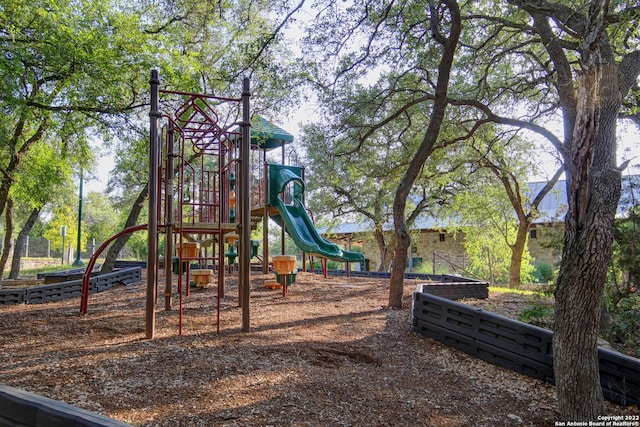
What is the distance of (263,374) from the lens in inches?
147

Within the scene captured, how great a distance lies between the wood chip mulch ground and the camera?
10.1ft

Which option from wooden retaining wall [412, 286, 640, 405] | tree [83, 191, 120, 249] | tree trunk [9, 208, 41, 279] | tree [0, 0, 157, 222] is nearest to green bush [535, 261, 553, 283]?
wooden retaining wall [412, 286, 640, 405]

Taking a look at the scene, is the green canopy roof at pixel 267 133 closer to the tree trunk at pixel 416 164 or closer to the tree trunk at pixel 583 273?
the tree trunk at pixel 416 164

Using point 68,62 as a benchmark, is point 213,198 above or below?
below

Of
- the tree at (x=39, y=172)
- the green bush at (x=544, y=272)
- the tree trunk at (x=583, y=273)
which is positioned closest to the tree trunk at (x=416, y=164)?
the tree trunk at (x=583, y=273)

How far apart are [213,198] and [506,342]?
626 cm

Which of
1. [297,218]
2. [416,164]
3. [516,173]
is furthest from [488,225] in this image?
[416,164]

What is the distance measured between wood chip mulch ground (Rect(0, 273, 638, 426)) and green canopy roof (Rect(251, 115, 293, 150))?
6.99 meters

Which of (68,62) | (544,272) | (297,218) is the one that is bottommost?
(544,272)

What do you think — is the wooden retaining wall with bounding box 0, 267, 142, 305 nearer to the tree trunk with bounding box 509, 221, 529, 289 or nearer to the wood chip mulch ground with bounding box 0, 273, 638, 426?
the wood chip mulch ground with bounding box 0, 273, 638, 426

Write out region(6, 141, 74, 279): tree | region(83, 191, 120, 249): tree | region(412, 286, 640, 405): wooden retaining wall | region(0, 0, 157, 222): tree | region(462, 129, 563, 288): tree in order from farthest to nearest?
region(83, 191, 120, 249): tree < region(462, 129, 563, 288): tree < region(6, 141, 74, 279): tree < region(0, 0, 157, 222): tree < region(412, 286, 640, 405): wooden retaining wall

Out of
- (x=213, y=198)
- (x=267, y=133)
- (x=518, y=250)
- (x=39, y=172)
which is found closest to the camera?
(x=213, y=198)

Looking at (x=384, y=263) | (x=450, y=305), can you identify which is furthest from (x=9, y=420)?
(x=384, y=263)

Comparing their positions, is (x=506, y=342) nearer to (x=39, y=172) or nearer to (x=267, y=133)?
(x=267, y=133)
